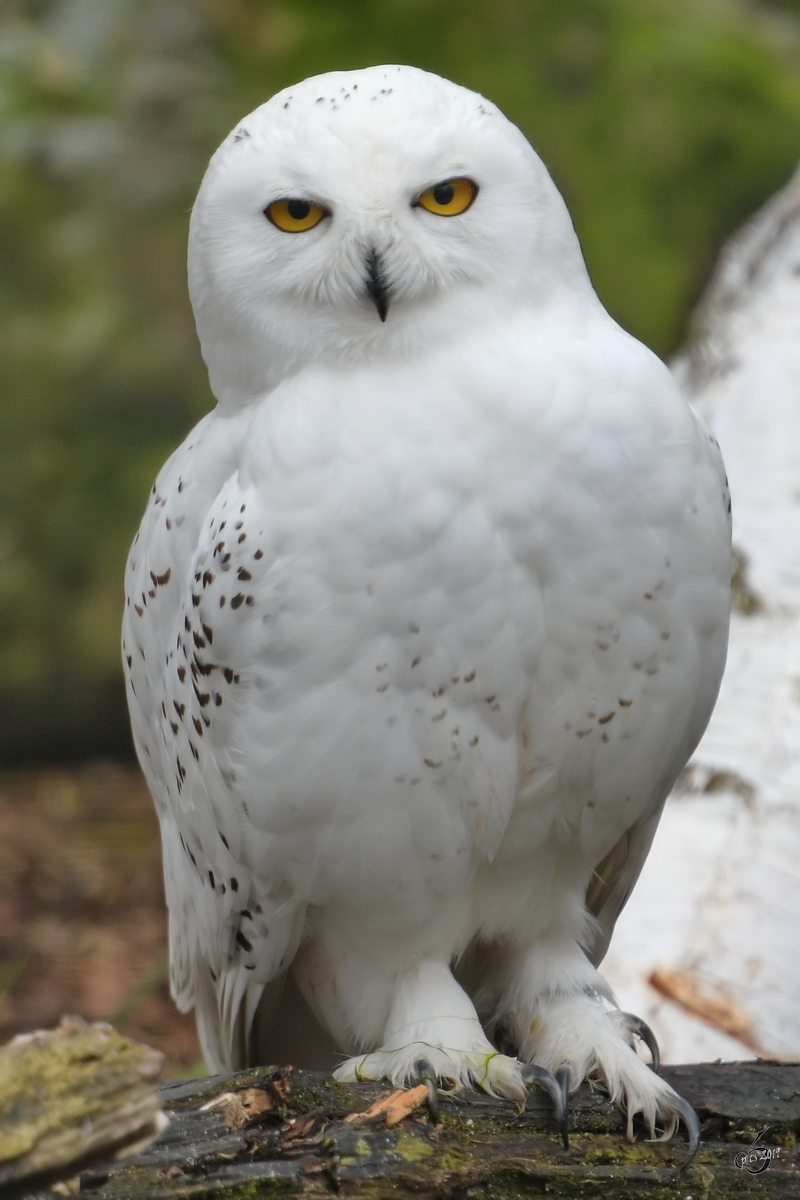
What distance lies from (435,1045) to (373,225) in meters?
1.36

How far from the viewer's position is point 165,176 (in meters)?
5.52

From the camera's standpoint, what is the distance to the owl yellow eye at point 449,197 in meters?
2.11

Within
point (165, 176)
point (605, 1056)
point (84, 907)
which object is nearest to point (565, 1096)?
point (605, 1056)

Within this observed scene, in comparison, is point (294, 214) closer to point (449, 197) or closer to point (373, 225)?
point (373, 225)

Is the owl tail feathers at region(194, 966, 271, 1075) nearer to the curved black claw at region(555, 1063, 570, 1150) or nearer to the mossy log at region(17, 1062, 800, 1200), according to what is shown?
the mossy log at region(17, 1062, 800, 1200)

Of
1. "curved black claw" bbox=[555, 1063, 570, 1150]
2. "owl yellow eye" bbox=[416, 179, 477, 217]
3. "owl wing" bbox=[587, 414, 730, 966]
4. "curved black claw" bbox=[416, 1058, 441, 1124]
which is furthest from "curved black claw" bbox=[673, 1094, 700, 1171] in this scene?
"owl yellow eye" bbox=[416, 179, 477, 217]

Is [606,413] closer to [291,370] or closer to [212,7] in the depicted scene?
[291,370]

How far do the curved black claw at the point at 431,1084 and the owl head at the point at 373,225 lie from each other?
1160 mm

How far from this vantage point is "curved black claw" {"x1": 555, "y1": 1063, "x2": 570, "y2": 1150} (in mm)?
2135

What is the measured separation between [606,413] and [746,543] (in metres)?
1.79

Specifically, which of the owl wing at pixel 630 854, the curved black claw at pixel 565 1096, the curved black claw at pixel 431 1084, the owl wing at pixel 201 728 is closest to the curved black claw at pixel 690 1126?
the curved black claw at pixel 565 1096

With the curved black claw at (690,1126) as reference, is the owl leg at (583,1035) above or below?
above

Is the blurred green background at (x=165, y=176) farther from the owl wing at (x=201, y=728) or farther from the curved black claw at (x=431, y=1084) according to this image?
the curved black claw at (x=431, y=1084)

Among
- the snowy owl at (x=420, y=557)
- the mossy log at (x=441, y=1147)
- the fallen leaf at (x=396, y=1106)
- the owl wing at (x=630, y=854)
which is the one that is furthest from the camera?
the owl wing at (x=630, y=854)
